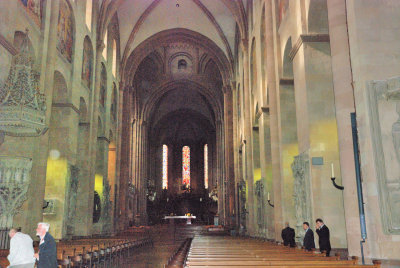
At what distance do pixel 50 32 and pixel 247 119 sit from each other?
996 centimetres

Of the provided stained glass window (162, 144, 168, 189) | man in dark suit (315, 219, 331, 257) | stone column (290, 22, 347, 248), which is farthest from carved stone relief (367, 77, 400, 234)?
stained glass window (162, 144, 168, 189)

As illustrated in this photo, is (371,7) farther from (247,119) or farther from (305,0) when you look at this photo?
(247,119)

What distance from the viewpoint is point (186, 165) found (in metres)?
45.3

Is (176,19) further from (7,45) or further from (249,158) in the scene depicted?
(7,45)

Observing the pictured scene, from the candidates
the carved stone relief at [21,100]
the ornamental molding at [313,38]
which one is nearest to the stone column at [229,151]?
the ornamental molding at [313,38]

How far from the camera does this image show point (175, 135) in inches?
1785

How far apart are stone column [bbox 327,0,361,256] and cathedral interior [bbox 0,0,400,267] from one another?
2 cm

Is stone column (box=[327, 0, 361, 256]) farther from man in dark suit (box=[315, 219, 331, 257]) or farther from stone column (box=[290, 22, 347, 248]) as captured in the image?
stone column (box=[290, 22, 347, 248])

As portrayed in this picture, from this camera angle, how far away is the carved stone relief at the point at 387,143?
212 inches

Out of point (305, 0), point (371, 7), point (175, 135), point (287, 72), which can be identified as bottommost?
point (371, 7)

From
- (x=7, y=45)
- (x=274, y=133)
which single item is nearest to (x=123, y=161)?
(x=274, y=133)

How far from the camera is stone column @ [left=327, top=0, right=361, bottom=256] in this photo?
247 inches

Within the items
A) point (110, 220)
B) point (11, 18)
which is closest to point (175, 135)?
point (110, 220)

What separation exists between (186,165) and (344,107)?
3899 cm
